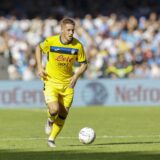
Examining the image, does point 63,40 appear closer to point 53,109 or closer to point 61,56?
point 61,56

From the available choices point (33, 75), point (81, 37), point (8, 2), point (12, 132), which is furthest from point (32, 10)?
point (12, 132)

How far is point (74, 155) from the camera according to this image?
451 inches

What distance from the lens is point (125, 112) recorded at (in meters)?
24.2

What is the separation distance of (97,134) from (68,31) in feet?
12.8

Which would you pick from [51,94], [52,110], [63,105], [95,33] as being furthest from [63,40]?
[95,33]

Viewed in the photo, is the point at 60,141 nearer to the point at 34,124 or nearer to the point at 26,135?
the point at 26,135

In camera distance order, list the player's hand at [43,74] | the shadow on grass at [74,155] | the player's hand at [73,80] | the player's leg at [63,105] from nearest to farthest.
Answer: the shadow on grass at [74,155]
the player's hand at [43,74]
the player's hand at [73,80]
the player's leg at [63,105]

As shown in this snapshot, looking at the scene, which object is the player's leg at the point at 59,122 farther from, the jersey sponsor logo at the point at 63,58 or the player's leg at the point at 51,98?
the jersey sponsor logo at the point at 63,58

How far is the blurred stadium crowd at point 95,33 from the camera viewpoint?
27.8 m

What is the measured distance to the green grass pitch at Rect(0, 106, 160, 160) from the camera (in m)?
11.6

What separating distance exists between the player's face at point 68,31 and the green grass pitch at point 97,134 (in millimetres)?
1948

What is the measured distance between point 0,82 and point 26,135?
34.5 ft

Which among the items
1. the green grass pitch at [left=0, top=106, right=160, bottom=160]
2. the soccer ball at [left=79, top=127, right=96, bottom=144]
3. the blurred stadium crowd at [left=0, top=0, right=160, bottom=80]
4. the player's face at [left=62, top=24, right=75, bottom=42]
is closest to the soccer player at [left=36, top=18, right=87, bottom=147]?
the player's face at [left=62, top=24, right=75, bottom=42]

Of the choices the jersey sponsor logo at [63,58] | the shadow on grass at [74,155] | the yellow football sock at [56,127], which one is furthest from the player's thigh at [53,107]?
the shadow on grass at [74,155]
